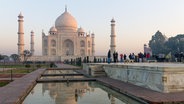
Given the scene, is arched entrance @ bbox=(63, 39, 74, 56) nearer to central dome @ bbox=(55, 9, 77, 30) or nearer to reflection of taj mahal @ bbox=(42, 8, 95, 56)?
reflection of taj mahal @ bbox=(42, 8, 95, 56)

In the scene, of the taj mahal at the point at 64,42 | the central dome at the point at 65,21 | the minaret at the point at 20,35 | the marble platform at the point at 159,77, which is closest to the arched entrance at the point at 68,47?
the taj mahal at the point at 64,42

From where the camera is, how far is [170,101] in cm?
616

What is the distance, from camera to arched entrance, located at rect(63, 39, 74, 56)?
203ft

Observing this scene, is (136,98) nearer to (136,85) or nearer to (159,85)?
(159,85)

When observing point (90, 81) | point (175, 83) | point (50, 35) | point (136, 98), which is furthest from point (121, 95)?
A: point (50, 35)

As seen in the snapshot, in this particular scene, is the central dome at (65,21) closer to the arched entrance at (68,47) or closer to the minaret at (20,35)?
the arched entrance at (68,47)

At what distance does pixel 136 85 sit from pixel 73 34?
51.5 meters

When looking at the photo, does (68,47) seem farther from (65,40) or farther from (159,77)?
(159,77)

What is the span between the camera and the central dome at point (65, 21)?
196 ft

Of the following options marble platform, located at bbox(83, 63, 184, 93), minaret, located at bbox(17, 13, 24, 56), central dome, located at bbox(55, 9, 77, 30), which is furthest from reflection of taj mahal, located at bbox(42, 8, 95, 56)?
marble platform, located at bbox(83, 63, 184, 93)

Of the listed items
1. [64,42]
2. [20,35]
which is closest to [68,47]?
[64,42]

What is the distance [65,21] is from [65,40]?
440 cm

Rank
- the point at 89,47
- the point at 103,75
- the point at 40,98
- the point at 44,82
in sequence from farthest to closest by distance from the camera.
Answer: the point at 89,47 < the point at 103,75 < the point at 44,82 < the point at 40,98

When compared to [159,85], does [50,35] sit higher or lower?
higher
